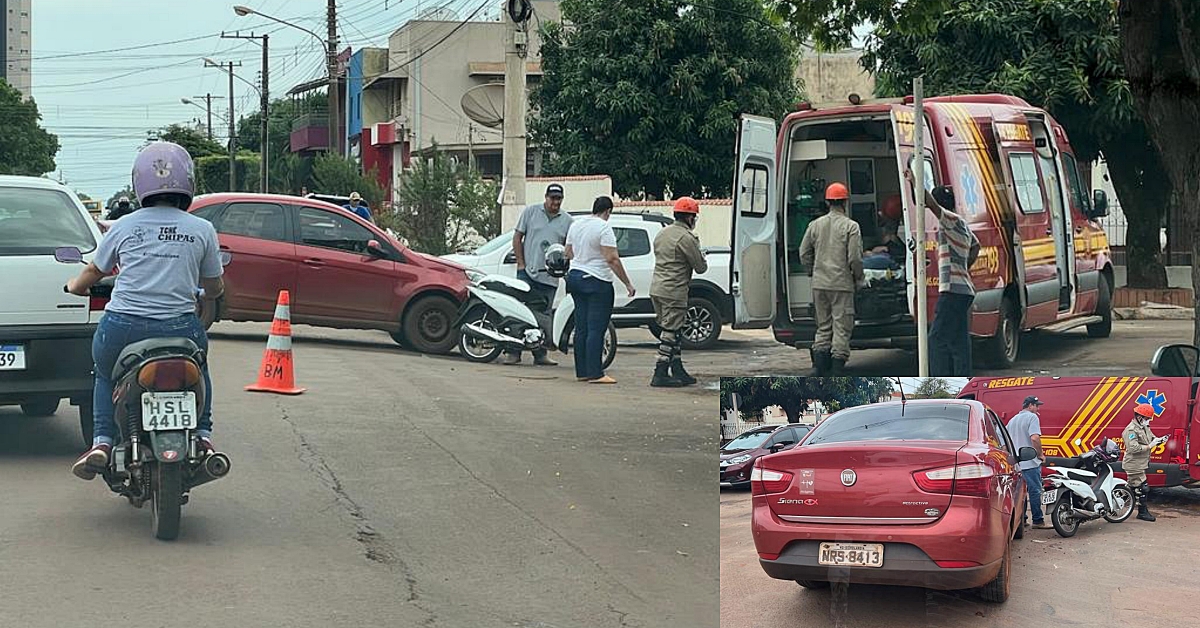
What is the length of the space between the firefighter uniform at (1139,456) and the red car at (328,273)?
12.1 metres

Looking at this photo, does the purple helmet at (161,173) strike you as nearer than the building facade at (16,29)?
Yes

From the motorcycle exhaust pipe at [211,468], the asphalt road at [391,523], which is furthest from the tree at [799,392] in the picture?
the motorcycle exhaust pipe at [211,468]

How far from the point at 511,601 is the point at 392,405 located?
16.7 feet

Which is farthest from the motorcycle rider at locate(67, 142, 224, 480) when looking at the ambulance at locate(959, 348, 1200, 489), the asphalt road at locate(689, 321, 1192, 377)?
the ambulance at locate(959, 348, 1200, 489)

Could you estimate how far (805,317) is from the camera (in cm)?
1140

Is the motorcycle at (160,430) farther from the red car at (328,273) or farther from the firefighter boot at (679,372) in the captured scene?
the red car at (328,273)

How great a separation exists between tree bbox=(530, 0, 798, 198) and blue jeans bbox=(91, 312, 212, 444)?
16.7 metres

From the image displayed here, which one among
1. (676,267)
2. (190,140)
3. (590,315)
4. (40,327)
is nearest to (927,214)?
(676,267)

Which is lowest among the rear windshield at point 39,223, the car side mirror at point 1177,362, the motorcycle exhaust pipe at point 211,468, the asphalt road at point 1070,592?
the motorcycle exhaust pipe at point 211,468

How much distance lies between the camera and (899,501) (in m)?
2.76

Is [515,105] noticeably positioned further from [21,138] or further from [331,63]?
[21,138]

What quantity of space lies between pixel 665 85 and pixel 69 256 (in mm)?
16288

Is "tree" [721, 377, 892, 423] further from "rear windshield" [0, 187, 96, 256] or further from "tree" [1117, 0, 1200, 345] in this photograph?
"rear windshield" [0, 187, 96, 256]

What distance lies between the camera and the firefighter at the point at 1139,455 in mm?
2707
